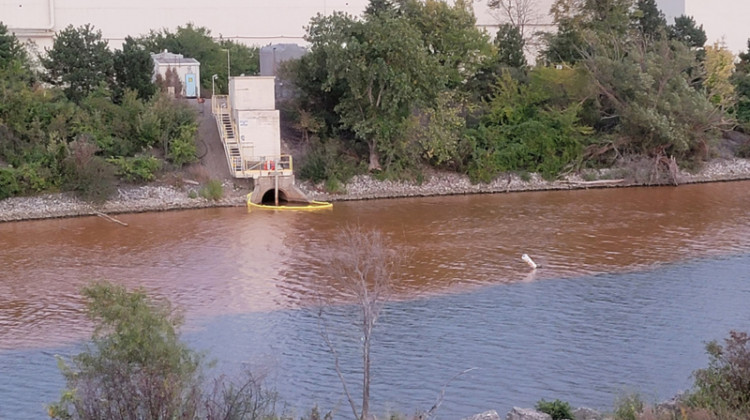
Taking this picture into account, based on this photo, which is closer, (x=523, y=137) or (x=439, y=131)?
(x=439, y=131)

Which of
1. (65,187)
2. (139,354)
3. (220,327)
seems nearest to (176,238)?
(65,187)

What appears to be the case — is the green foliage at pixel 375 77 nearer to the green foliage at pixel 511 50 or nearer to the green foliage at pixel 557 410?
the green foliage at pixel 511 50

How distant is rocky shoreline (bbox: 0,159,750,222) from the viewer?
113ft

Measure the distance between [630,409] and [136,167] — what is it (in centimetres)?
2649

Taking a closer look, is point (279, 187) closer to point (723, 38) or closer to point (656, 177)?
point (656, 177)

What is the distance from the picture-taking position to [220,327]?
69.7 ft

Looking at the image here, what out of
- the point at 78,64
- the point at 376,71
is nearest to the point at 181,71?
the point at 78,64

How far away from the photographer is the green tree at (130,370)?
11.3 metres

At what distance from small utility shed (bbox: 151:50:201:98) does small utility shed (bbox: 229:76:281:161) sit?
6000mm

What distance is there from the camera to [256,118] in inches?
1508

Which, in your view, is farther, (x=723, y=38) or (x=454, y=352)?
(x=723, y=38)

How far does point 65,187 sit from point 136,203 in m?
2.58

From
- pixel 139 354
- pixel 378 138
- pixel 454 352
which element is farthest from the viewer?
pixel 378 138

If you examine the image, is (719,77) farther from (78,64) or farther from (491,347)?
(491,347)
